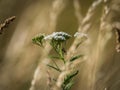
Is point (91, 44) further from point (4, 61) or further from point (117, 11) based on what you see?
point (4, 61)

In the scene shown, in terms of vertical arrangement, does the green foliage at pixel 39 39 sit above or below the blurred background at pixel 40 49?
below

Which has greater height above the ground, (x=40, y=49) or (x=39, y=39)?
(x=40, y=49)

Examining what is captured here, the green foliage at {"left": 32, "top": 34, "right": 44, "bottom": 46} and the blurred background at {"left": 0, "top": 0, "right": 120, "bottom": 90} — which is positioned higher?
the blurred background at {"left": 0, "top": 0, "right": 120, "bottom": 90}

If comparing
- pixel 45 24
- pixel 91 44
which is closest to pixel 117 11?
pixel 91 44

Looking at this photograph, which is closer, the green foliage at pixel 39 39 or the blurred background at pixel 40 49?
the green foliage at pixel 39 39

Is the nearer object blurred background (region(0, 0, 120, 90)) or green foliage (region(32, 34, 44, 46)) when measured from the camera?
green foliage (region(32, 34, 44, 46))

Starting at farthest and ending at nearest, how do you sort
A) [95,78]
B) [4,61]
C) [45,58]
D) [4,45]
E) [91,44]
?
[4,45] < [4,61] < [91,44] < [45,58] < [95,78]

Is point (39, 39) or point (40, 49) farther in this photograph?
point (40, 49)

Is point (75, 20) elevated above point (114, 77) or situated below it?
above
